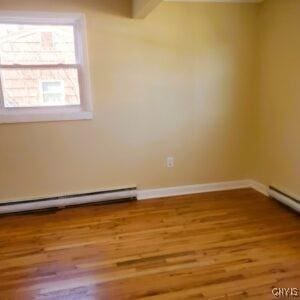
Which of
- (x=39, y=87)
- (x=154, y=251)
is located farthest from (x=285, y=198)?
(x=39, y=87)

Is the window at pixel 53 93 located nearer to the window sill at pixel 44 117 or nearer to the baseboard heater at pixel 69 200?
the window sill at pixel 44 117

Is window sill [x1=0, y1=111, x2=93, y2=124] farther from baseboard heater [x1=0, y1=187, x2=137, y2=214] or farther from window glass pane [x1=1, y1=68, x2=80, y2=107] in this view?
baseboard heater [x1=0, y1=187, x2=137, y2=214]

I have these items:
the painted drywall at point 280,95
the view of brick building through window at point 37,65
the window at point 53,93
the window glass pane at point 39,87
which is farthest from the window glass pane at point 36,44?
the painted drywall at point 280,95

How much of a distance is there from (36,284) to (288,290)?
1.67 metres

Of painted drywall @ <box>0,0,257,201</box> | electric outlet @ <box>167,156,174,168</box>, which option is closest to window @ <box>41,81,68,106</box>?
painted drywall @ <box>0,0,257,201</box>

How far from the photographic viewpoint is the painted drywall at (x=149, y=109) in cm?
328

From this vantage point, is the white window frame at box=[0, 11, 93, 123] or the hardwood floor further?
the white window frame at box=[0, 11, 93, 123]

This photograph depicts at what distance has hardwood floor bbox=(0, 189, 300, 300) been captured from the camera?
204 cm

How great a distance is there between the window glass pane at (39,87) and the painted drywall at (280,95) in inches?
85.6

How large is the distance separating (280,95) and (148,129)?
4.91 feet

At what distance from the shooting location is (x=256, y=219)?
3.05 m

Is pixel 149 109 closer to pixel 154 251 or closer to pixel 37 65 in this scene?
pixel 37 65

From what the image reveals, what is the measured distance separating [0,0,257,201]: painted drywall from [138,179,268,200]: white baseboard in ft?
0.25

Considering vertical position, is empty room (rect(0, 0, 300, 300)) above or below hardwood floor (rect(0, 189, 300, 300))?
above
